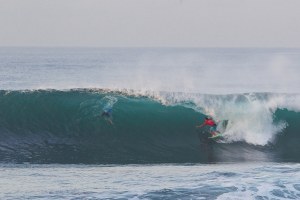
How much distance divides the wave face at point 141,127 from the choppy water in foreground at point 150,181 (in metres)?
1.44

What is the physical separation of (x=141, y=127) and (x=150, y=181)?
7.82 meters

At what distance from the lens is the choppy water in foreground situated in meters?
12.4

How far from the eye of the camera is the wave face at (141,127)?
18.3m

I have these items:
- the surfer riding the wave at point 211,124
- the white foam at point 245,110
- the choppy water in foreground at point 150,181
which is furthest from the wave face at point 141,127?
the choppy water in foreground at point 150,181

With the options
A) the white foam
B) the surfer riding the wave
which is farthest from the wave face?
the surfer riding the wave

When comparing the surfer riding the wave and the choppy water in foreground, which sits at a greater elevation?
the surfer riding the wave

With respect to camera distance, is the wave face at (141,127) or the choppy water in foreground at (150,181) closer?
the choppy water in foreground at (150,181)

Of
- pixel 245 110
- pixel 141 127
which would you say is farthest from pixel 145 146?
pixel 245 110

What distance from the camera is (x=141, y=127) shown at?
21672mm

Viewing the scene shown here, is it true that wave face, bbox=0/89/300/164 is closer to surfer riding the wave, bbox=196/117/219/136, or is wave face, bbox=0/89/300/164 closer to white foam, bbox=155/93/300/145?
white foam, bbox=155/93/300/145

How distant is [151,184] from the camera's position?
13508 mm

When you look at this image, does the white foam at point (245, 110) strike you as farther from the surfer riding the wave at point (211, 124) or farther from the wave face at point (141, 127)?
the surfer riding the wave at point (211, 124)

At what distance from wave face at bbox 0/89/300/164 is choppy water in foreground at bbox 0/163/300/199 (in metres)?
1.44

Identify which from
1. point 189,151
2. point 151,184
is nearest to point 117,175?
point 151,184
